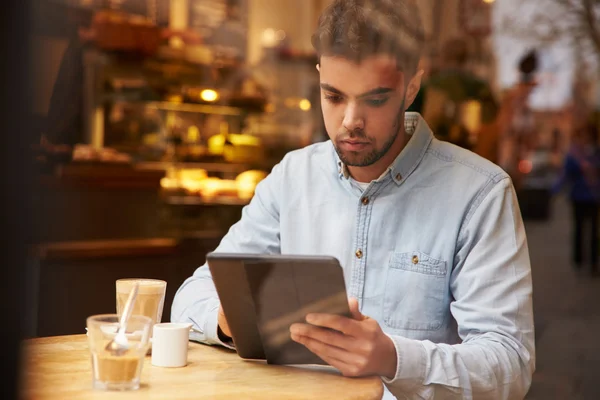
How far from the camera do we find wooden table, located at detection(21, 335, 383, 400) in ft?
3.66

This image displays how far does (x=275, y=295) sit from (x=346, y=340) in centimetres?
12

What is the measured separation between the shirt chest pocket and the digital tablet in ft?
1.17

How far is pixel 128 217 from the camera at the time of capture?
4387 millimetres

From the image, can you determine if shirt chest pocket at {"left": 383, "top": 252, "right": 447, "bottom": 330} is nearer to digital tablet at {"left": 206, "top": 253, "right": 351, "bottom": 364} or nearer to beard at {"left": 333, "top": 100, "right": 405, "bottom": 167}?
beard at {"left": 333, "top": 100, "right": 405, "bottom": 167}

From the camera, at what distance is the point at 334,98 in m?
1.57

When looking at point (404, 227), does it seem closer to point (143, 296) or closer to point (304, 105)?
point (143, 296)

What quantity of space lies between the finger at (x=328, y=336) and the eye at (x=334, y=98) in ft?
1.73

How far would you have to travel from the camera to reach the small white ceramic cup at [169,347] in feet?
4.27

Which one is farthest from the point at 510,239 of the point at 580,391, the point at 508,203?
the point at 580,391

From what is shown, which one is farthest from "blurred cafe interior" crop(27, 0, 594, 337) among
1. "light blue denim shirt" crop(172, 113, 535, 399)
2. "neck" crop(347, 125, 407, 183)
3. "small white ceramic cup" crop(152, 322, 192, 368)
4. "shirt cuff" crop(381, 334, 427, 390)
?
"shirt cuff" crop(381, 334, 427, 390)

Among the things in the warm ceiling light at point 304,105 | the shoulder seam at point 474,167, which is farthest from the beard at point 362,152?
the warm ceiling light at point 304,105

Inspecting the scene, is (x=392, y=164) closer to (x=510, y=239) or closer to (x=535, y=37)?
(x=510, y=239)

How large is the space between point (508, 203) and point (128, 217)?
3123 millimetres

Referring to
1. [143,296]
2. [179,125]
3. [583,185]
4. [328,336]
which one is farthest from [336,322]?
[583,185]
